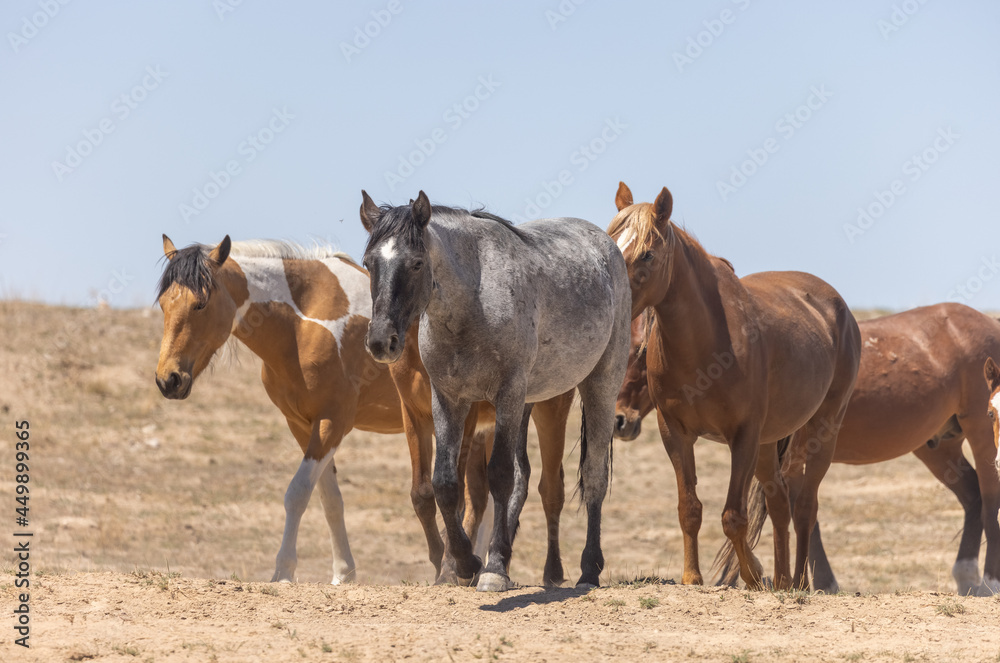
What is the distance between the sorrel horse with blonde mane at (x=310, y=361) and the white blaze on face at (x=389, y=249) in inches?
74.6

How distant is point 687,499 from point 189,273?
3.94 meters

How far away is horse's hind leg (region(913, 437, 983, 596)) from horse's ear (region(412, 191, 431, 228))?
7660 millimetres

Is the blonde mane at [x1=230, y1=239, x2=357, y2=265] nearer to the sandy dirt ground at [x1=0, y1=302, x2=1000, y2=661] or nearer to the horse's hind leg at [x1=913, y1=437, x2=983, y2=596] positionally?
the sandy dirt ground at [x1=0, y1=302, x2=1000, y2=661]

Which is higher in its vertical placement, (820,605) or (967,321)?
(967,321)

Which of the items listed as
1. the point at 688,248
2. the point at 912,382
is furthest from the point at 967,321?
the point at 688,248

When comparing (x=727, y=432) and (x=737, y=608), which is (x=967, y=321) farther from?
(x=737, y=608)

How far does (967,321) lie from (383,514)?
852cm

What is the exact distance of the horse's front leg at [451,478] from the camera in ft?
17.0

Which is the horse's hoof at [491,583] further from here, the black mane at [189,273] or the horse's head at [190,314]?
the black mane at [189,273]

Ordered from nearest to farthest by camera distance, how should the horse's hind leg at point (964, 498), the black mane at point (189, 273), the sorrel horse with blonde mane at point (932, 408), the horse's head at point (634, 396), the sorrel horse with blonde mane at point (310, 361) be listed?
the sorrel horse with blonde mane at point (310, 361), the black mane at point (189, 273), the horse's head at point (634, 396), the sorrel horse with blonde mane at point (932, 408), the horse's hind leg at point (964, 498)

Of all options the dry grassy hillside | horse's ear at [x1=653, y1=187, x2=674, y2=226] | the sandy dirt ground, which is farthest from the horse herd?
the dry grassy hillside

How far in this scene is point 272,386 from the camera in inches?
313

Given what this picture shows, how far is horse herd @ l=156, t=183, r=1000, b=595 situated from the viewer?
17.0ft

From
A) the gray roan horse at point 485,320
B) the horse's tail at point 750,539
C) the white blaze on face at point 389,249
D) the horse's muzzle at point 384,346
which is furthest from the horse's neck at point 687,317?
the horse's muzzle at point 384,346
